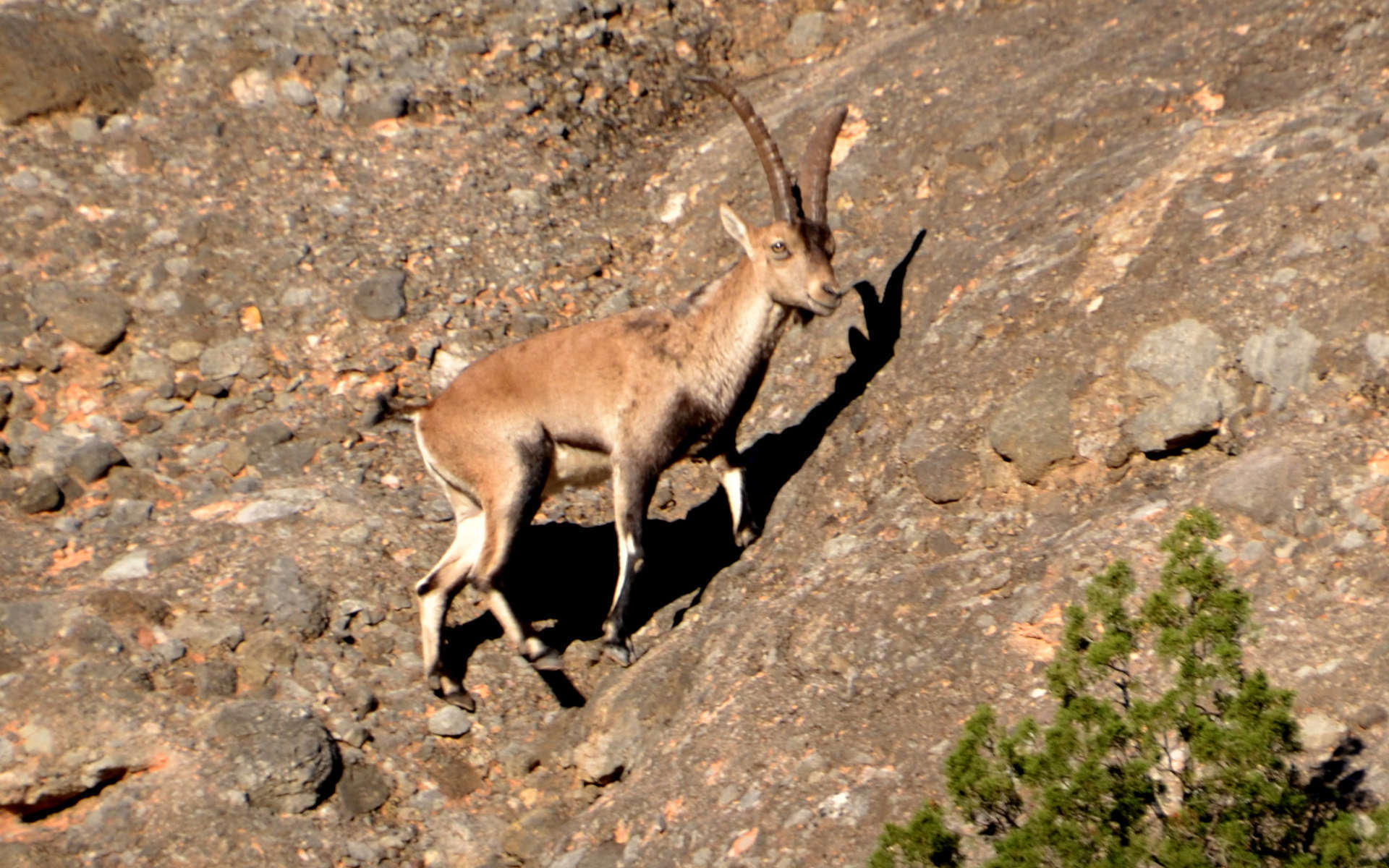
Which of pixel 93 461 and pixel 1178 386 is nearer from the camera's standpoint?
pixel 1178 386

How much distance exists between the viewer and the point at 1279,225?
22.0 ft

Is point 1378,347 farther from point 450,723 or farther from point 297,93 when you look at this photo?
point 297,93

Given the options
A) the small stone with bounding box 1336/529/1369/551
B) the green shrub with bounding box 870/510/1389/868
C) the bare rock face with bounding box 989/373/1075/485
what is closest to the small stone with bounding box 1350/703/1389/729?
the green shrub with bounding box 870/510/1389/868

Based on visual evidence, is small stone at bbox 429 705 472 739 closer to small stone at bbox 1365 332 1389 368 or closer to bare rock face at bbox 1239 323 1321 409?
bare rock face at bbox 1239 323 1321 409

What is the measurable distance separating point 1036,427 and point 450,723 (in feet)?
10.3

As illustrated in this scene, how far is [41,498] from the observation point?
791 cm

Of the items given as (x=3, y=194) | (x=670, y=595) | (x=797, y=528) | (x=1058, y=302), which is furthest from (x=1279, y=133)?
(x=3, y=194)

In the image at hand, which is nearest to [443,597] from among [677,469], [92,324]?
[677,469]

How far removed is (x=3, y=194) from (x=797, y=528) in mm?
6195

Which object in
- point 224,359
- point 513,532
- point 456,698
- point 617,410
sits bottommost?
point 456,698

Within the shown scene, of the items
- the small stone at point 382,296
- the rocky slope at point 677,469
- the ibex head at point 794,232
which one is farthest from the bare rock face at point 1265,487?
the small stone at point 382,296

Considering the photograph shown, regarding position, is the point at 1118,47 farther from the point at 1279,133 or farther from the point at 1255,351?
the point at 1255,351

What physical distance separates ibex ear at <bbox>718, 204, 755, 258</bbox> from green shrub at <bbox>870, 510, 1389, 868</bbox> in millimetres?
3786

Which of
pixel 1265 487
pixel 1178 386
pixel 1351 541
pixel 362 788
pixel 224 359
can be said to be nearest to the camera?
pixel 1351 541
